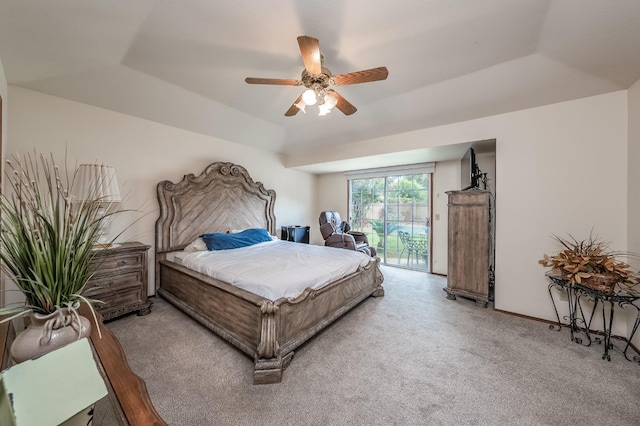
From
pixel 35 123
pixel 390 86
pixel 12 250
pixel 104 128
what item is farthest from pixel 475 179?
pixel 35 123

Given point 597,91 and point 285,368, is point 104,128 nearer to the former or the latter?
point 285,368

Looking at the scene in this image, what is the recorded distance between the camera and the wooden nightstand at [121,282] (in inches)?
94.3

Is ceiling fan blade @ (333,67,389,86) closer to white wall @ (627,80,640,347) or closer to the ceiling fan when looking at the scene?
the ceiling fan

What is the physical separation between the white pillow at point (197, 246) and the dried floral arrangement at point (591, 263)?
4118mm

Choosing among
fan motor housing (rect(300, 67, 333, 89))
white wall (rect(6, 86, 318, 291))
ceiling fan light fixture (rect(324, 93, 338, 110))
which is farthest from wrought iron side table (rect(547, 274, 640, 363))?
white wall (rect(6, 86, 318, 291))

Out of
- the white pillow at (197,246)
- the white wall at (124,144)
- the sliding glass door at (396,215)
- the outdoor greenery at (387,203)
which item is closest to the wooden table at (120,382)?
the white pillow at (197,246)

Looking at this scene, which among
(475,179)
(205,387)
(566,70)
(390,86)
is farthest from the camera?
(475,179)

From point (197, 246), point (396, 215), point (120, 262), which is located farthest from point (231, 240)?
point (396, 215)

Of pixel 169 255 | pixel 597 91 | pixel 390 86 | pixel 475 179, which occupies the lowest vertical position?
pixel 169 255

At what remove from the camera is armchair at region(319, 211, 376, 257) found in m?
4.10

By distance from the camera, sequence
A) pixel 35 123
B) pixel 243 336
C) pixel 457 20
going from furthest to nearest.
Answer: pixel 35 123, pixel 243 336, pixel 457 20

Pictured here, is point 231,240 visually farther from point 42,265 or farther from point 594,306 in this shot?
point 594,306

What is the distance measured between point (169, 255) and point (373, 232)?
402 centimetres

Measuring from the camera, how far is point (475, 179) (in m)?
3.17
